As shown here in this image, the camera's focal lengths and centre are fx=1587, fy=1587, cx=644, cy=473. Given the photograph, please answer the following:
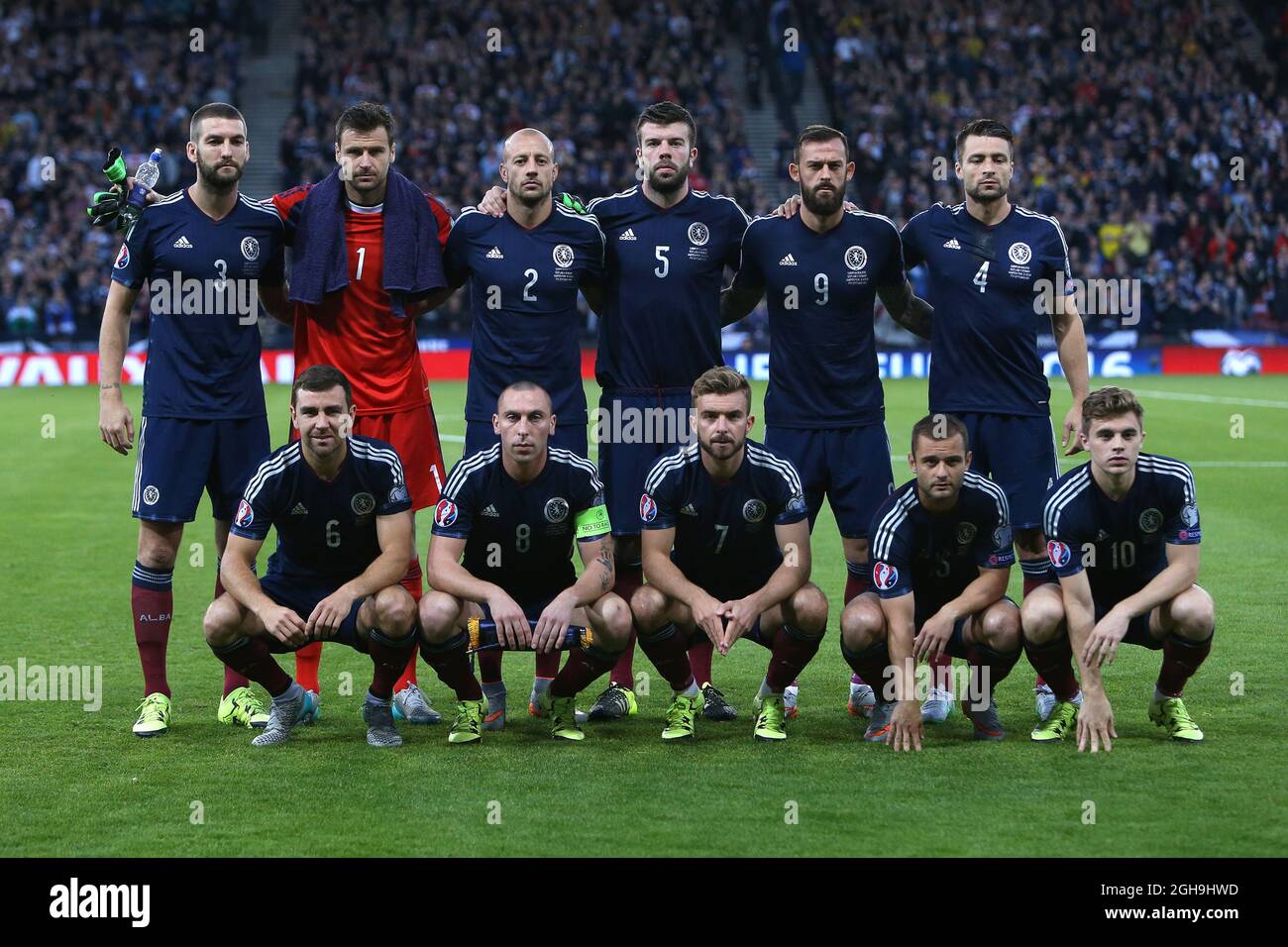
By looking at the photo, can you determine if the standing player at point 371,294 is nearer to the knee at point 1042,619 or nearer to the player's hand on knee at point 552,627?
the player's hand on knee at point 552,627

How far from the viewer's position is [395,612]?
240 inches

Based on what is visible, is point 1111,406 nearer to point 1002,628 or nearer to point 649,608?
point 1002,628

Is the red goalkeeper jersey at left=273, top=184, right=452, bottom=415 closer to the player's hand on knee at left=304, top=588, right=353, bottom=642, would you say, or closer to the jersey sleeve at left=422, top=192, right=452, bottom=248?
the jersey sleeve at left=422, top=192, right=452, bottom=248

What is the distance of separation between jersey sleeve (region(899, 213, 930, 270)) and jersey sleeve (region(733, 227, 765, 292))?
0.65m

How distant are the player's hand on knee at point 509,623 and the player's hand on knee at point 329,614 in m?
0.56

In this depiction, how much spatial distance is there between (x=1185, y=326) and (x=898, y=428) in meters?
12.0

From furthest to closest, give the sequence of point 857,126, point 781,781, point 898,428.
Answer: point 857,126 → point 898,428 → point 781,781

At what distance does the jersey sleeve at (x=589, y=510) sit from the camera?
632 centimetres

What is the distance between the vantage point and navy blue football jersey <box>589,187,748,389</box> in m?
7.04

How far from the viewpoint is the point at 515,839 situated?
4.90 meters

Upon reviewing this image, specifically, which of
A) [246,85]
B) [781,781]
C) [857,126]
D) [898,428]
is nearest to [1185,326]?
[857,126]

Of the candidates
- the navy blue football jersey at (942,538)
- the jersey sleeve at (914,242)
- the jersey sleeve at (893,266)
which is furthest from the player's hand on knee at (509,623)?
the jersey sleeve at (914,242)

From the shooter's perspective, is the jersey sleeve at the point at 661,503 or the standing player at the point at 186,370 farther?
the standing player at the point at 186,370
